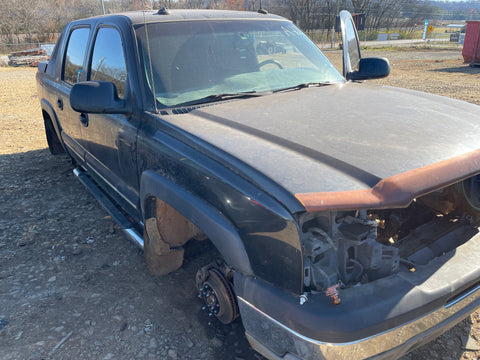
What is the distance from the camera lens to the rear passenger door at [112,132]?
8.67 ft

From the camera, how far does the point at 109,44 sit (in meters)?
2.97

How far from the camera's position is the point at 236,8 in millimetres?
38688

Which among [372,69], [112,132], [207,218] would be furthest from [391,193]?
[372,69]

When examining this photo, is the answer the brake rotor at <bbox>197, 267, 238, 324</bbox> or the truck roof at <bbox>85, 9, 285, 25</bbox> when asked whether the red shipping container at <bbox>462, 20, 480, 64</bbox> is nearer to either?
the truck roof at <bbox>85, 9, 285, 25</bbox>

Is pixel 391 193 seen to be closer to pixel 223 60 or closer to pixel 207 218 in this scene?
pixel 207 218

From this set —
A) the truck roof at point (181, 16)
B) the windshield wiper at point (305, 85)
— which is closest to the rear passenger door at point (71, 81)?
the truck roof at point (181, 16)

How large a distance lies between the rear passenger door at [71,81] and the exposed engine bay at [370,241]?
2.74 meters

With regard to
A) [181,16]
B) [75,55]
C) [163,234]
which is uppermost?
[181,16]

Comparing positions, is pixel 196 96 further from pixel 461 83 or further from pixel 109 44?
pixel 461 83

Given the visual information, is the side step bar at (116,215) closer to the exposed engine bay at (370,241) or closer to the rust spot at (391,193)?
the exposed engine bay at (370,241)

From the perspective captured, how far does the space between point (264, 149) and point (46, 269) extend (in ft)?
7.49

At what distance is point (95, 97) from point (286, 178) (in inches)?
56.5

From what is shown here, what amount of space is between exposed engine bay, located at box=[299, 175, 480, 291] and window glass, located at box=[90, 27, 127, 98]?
171cm

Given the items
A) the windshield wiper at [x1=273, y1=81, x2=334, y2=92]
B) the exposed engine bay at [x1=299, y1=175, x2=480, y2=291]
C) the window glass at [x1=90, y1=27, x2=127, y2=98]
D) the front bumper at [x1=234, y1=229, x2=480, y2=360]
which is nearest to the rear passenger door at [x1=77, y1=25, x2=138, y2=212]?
the window glass at [x1=90, y1=27, x2=127, y2=98]
